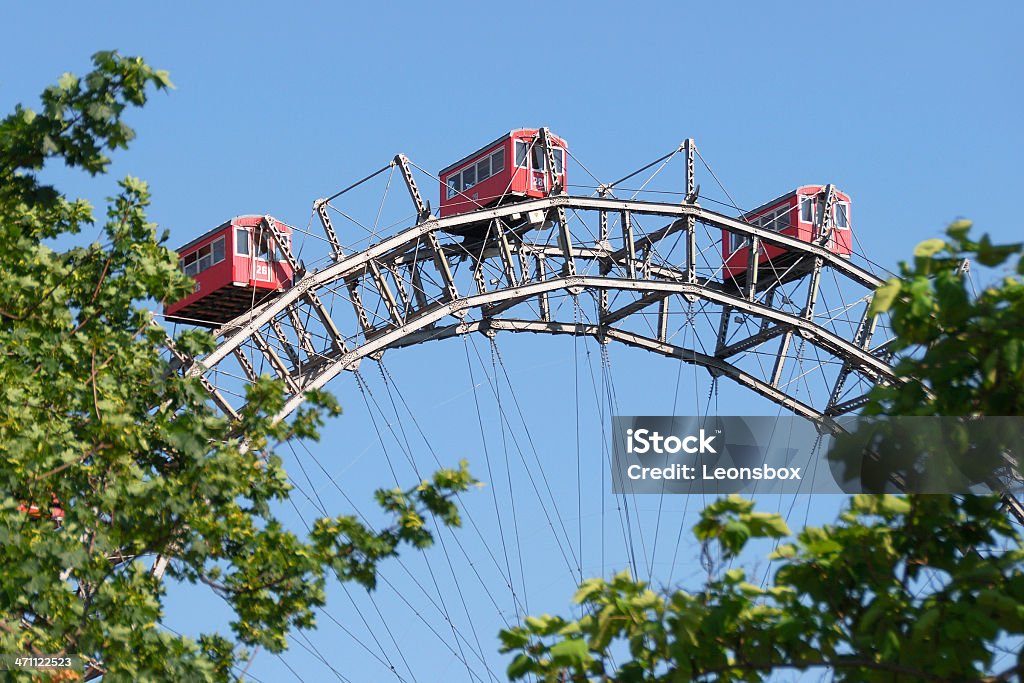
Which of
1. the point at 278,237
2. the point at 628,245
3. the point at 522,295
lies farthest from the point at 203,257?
the point at 628,245

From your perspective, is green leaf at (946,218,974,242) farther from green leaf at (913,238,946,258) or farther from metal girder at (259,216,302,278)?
metal girder at (259,216,302,278)

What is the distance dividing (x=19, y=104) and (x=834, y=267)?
81.6ft

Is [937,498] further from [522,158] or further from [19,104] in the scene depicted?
[522,158]

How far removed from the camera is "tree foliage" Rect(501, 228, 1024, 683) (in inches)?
392

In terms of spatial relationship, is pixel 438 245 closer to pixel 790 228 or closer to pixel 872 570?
pixel 790 228

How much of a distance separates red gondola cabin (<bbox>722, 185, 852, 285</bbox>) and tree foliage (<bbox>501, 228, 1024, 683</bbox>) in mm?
26322

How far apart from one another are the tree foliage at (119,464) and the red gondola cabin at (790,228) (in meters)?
20.4

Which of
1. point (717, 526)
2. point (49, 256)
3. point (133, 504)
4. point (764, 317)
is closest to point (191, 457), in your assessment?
point (133, 504)

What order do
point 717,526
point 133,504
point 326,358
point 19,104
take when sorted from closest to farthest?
point 717,526
point 19,104
point 133,504
point 326,358

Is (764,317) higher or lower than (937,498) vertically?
higher

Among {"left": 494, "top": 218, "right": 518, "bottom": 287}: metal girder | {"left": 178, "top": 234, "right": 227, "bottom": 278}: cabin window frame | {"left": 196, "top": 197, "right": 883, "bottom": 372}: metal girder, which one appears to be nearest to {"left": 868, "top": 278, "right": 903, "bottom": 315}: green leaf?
{"left": 196, "top": 197, "right": 883, "bottom": 372}: metal girder

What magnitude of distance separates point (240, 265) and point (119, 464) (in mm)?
17418

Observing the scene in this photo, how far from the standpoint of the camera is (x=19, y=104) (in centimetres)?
1561

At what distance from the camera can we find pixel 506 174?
114 ft
